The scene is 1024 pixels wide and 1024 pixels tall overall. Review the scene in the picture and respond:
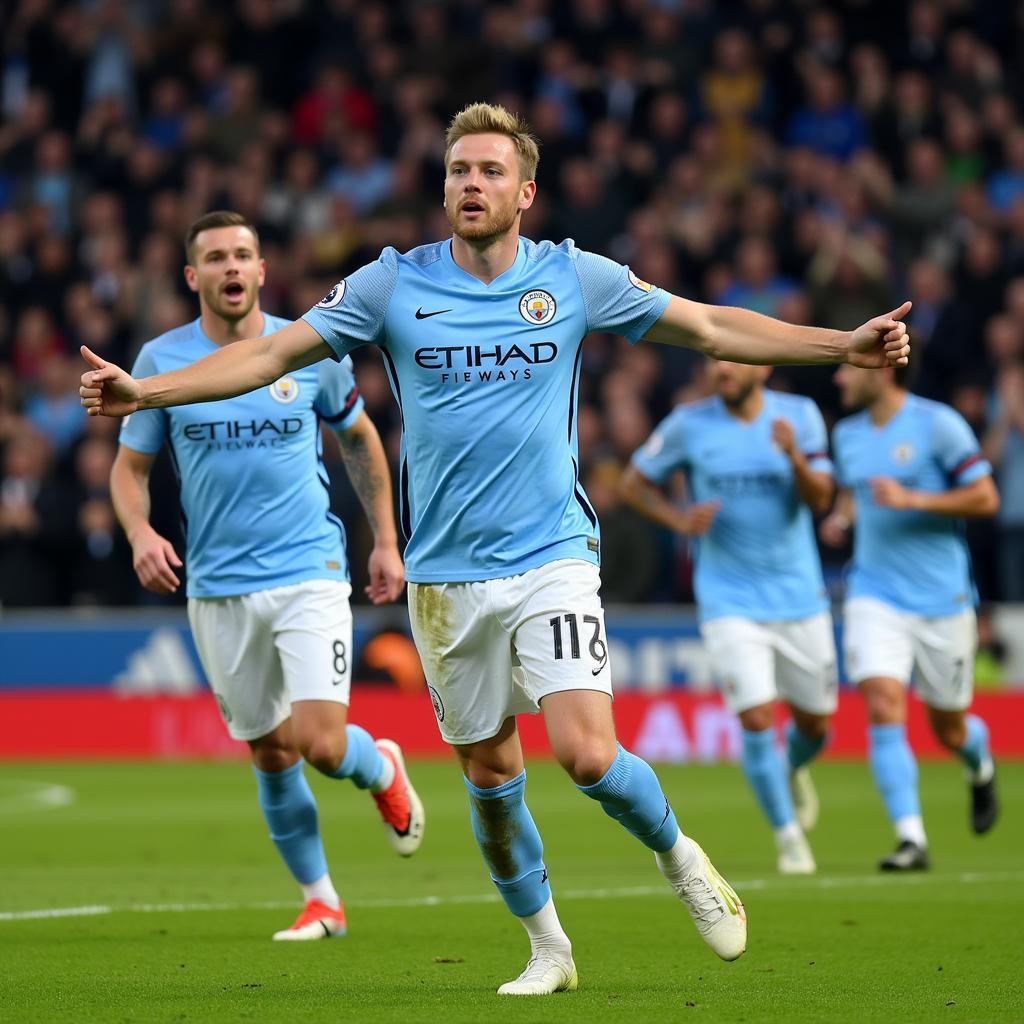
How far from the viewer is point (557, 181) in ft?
70.4

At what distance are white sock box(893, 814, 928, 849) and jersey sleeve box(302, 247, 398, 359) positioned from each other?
17.8 ft

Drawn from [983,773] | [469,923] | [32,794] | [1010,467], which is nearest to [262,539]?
[469,923]

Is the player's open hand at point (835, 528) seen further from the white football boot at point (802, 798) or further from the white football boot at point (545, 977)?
the white football boot at point (545, 977)

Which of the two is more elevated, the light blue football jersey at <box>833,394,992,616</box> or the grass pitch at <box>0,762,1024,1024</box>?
the light blue football jersey at <box>833,394,992,616</box>

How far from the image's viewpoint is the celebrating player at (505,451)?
6.70 m

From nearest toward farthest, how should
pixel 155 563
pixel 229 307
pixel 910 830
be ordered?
pixel 155 563 → pixel 229 307 → pixel 910 830

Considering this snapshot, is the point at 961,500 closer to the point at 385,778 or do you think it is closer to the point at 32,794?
the point at 385,778

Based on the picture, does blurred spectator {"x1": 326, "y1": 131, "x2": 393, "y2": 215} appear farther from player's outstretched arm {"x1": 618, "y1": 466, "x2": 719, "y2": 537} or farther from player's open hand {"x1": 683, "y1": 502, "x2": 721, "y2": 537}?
player's open hand {"x1": 683, "y1": 502, "x2": 721, "y2": 537}

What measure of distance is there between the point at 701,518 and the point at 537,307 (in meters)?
4.99

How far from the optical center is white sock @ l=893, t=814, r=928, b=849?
Result: 36.1 ft

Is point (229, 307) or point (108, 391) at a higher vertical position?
point (229, 307)

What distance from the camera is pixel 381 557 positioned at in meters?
8.78

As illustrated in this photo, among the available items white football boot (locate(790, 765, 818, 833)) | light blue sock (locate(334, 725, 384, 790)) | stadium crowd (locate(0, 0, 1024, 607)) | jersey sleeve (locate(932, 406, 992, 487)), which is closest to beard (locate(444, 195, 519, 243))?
light blue sock (locate(334, 725, 384, 790))

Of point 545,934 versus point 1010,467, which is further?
point 1010,467
